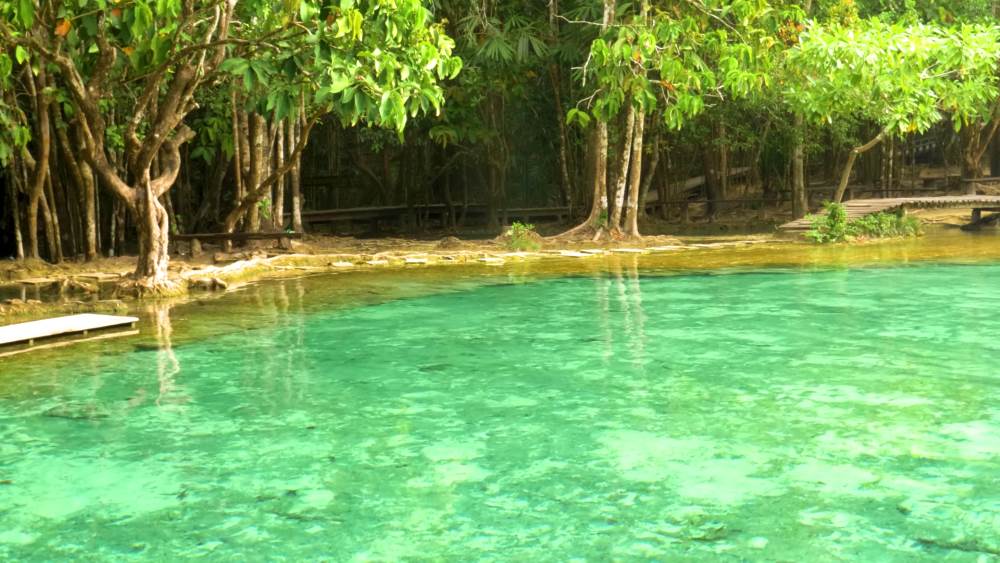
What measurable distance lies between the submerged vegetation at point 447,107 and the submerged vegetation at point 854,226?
13cm

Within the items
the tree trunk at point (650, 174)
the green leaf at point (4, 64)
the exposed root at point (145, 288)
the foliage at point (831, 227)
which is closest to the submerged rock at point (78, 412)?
the exposed root at point (145, 288)

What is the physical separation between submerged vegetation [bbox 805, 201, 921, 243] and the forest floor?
69cm

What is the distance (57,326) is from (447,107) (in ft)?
30.7

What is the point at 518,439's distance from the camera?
4.91 m

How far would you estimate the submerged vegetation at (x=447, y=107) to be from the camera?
29.4 feet

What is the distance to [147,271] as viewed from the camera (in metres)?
9.84

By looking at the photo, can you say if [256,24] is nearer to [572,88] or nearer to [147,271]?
[147,271]

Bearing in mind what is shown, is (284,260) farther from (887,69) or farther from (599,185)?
(887,69)

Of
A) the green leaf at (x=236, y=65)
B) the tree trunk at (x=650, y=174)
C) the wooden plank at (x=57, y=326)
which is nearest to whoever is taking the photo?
the wooden plank at (x=57, y=326)

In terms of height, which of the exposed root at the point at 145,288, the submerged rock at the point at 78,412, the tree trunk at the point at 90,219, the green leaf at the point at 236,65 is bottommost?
the submerged rock at the point at 78,412

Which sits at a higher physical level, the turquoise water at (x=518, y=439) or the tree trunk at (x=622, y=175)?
the tree trunk at (x=622, y=175)

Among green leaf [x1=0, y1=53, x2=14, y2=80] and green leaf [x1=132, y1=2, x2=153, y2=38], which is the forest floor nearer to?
green leaf [x1=0, y1=53, x2=14, y2=80]

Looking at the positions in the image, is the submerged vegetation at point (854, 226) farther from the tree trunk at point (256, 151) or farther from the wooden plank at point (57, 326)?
the wooden plank at point (57, 326)

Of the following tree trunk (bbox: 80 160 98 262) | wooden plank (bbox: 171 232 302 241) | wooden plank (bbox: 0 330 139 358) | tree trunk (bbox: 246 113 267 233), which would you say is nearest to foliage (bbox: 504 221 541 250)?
wooden plank (bbox: 171 232 302 241)
